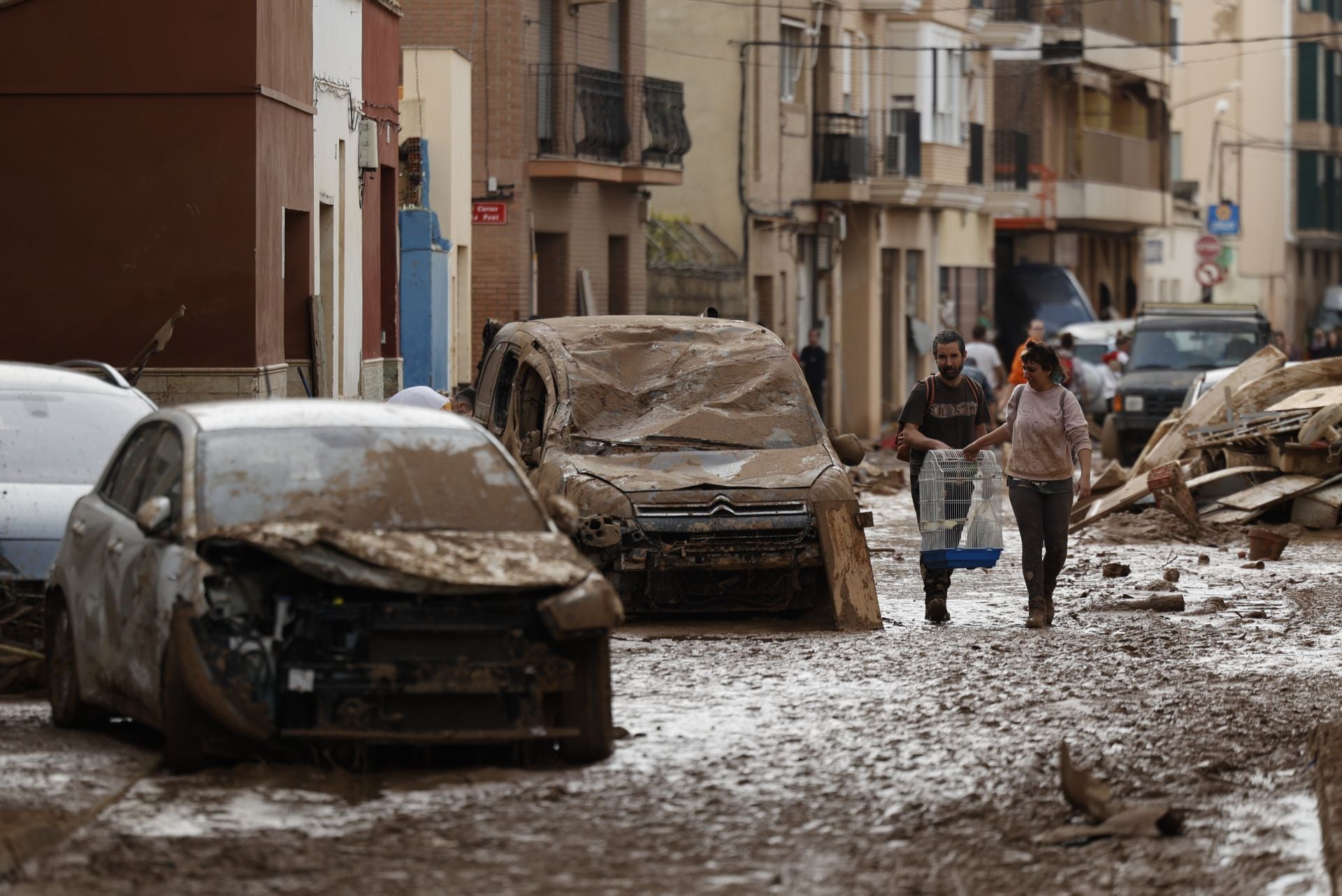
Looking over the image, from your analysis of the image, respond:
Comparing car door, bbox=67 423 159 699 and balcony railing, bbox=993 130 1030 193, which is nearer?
car door, bbox=67 423 159 699

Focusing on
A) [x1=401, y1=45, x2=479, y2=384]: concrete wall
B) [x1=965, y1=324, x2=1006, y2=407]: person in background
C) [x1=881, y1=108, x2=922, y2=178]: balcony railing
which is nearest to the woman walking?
[x1=401, y1=45, x2=479, y2=384]: concrete wall

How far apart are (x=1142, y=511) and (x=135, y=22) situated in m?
9.85

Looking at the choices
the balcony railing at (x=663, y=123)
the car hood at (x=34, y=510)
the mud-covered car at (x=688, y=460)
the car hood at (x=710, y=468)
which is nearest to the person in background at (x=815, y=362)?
the balcony railing at (x=663, y=123)

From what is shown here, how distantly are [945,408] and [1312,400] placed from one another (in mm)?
8532

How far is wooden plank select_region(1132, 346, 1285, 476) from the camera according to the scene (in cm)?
2519

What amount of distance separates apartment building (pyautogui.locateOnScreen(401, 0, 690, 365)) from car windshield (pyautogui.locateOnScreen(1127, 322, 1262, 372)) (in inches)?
291

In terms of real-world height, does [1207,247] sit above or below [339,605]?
above

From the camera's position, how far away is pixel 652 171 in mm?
37906

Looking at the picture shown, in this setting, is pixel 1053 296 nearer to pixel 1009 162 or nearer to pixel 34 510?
pixel 1009 162

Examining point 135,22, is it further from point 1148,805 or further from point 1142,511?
point 1148,805

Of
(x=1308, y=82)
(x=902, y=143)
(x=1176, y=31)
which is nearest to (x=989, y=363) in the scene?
(x=902, y=143)

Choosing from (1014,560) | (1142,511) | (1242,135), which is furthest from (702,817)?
(1242,135)

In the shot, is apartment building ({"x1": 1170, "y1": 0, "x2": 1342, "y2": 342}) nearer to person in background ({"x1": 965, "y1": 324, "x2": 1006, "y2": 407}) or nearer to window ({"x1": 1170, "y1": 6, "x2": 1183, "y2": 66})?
window ({"x1": 1170, "y1": 6, "x2": 1183, "y2": 66})

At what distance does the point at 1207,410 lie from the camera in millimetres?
25750
